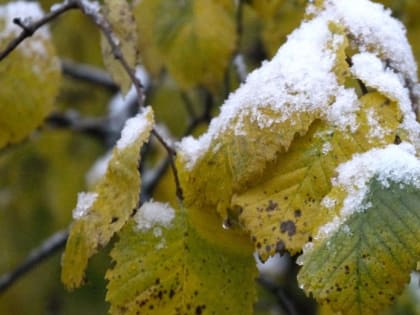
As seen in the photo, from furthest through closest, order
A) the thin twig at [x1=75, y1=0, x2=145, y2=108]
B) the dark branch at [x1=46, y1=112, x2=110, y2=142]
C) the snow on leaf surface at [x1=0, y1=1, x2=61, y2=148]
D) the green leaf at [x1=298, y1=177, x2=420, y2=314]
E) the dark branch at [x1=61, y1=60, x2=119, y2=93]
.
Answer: the dark branch at [x1=61, y1=60, x2=119, y2=93]
the dark branch at [x1=46, y1=112, x2=110, y2=142]
the snow on leaf surface at [x1=0, y1=1, x2=61, y2=148]
the thin twig at [x1=75, y1=0, x2=145, y2=108]
the green leaf at [x1=298, y1=177, x2=420, y2=314]

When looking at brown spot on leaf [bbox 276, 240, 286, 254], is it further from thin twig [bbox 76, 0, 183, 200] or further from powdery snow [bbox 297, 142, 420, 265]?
thin twig [bbox 76, 0, 183, 200]

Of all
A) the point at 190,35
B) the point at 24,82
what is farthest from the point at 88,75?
the point at 24,82

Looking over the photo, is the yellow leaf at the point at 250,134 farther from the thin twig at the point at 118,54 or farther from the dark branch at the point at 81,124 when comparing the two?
the dark branch at the point at 81,124

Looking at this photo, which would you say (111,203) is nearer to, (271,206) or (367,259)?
(271,206)

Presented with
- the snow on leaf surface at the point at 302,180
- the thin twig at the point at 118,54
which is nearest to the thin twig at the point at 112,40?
the thin twig at the point at 118,54

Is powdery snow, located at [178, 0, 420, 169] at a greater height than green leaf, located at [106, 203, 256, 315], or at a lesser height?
greater

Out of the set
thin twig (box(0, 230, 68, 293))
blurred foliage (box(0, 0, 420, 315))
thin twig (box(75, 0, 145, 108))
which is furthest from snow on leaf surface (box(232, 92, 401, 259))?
thin twig (box(0, 230, 68, 293))
